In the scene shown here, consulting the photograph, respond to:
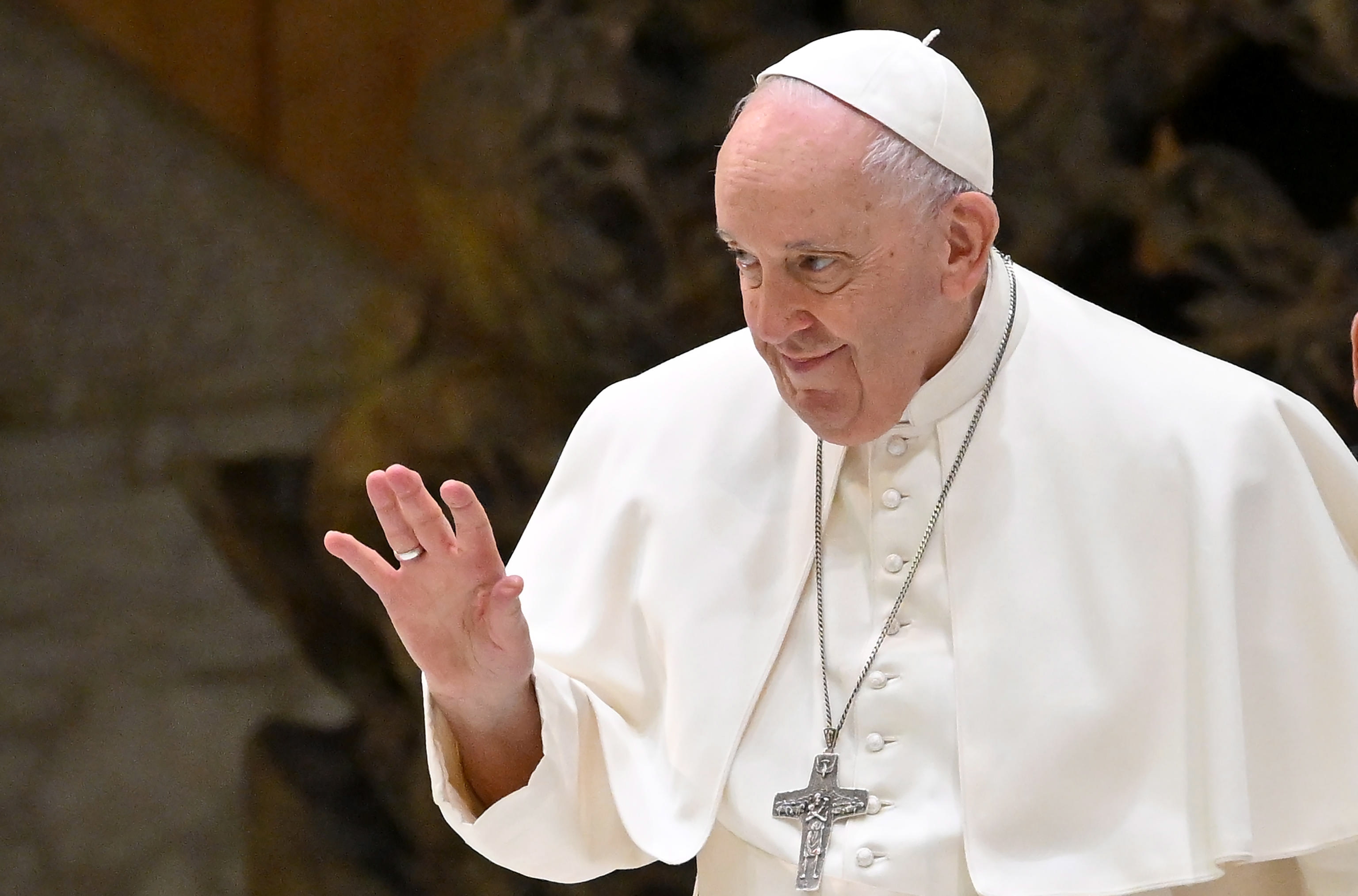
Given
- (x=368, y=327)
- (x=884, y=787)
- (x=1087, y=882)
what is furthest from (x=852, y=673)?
(x=368, y=327)

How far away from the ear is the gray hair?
0.09ft

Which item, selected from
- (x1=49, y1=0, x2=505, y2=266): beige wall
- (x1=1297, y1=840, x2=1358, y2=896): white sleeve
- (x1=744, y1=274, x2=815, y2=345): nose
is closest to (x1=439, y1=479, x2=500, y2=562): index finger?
(x1=744, y1=274, x2=815, y2=345): nose

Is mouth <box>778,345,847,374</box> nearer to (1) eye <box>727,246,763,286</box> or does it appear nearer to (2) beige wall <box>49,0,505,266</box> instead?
(1) eye <box>727,246,763,286</box>

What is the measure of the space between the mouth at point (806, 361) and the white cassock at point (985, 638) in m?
0.23

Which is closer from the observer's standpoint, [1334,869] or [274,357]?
[1334,869]

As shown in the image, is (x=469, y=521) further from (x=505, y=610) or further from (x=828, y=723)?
(x=828, y=723)

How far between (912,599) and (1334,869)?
747 mm

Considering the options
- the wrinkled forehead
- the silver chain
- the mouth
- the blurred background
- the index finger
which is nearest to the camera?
the index finger

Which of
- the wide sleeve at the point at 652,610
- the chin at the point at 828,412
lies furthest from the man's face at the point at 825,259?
the wide sleeve at the point at 652,610

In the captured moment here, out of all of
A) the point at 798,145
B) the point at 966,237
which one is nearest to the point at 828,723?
the point at 966,237

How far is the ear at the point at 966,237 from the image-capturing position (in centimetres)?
260

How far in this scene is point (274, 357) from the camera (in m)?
4.90

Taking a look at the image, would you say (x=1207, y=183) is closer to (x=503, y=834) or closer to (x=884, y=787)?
(x=884, y=787)

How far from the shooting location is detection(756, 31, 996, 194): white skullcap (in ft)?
8.36
